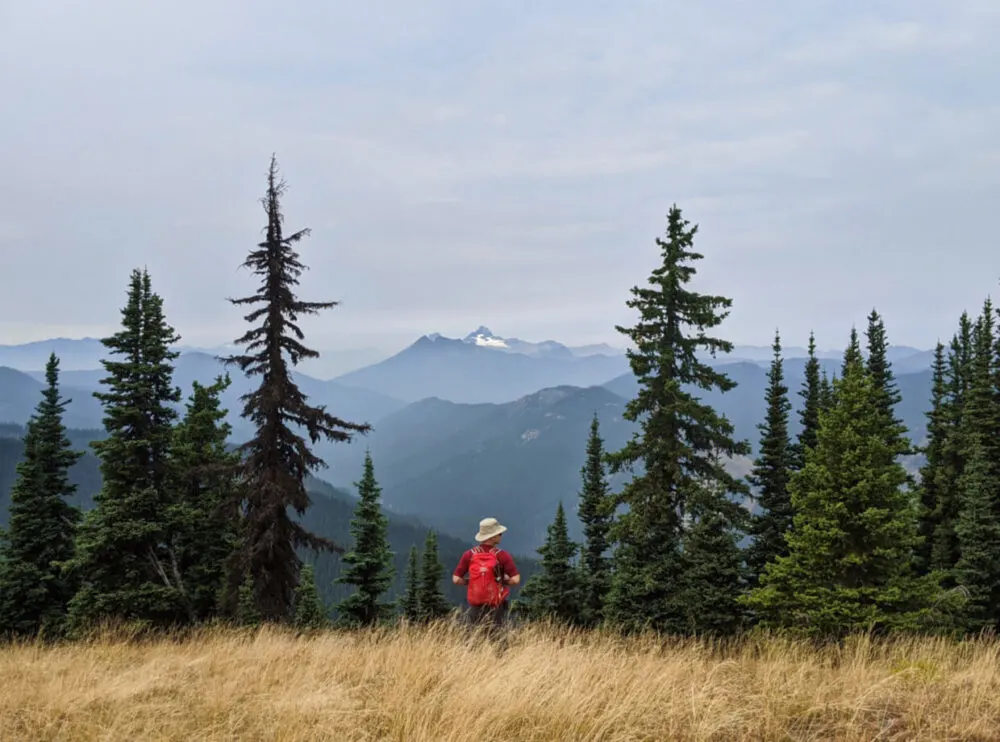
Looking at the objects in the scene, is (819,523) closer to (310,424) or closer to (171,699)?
(310,424)

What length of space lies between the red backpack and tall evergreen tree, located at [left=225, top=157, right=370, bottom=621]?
11768mm

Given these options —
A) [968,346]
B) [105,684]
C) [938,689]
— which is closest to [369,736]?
[105,684]

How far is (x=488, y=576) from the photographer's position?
8.65 m

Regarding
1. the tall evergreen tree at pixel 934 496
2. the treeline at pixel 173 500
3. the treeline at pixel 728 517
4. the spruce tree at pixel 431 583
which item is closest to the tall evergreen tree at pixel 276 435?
the treeline at pixel 173 500

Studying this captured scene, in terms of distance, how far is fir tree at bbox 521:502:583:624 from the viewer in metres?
31.2

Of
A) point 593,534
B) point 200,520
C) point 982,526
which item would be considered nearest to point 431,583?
point 593,534

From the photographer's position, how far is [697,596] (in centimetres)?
2012

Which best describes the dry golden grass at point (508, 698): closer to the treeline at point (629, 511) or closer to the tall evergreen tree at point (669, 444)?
the treeline at point (629, 511)

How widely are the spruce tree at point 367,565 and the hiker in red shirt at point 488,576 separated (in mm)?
21710

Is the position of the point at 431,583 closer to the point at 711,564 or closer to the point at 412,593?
the point at 412,593

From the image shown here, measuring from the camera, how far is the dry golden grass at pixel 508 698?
4.32m

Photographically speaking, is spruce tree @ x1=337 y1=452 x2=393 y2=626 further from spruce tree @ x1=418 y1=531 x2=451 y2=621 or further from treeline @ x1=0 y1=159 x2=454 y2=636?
spruce tree @ x1=418 y1=531 x2=451 y2=621

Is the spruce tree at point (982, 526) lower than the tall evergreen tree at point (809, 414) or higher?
lower

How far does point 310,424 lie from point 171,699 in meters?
14.9
